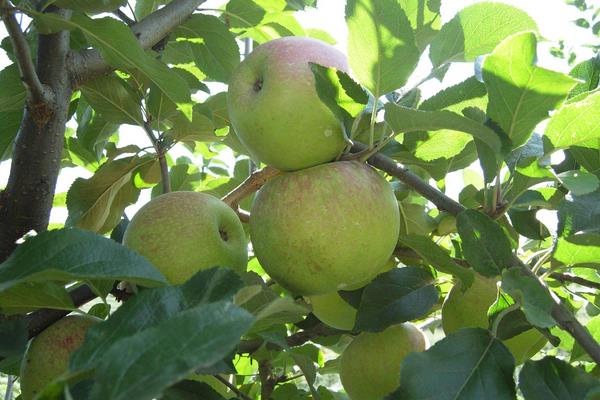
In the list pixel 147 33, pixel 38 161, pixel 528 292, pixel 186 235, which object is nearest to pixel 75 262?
pixel 186 235

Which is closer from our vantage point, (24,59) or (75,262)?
(75,262)

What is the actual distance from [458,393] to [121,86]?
900mm

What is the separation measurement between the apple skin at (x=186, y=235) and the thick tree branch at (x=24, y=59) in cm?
25

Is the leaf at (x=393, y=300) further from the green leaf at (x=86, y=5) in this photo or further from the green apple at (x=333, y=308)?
the green leaf at (x=86, y=5)

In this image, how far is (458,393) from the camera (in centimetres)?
87

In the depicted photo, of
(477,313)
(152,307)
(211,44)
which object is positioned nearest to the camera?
(152,307)

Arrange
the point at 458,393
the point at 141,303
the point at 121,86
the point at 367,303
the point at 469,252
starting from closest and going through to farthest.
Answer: the point at 141,303
the point at 458,393
the point at 469,252
the point at 367,303
the point at 121,86

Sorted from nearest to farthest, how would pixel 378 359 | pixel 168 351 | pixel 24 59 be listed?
pixel 168 351 < pixel 24 59 < pixel 378 359

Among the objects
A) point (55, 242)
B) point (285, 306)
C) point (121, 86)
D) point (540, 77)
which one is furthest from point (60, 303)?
point (540, 77)

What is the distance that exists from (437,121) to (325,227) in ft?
0.74

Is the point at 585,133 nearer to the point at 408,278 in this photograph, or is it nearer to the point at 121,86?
the point at 408,278

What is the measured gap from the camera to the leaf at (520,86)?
928 mm

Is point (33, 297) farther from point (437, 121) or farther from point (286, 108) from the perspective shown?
point (437, 121)

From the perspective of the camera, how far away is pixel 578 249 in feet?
3.35
